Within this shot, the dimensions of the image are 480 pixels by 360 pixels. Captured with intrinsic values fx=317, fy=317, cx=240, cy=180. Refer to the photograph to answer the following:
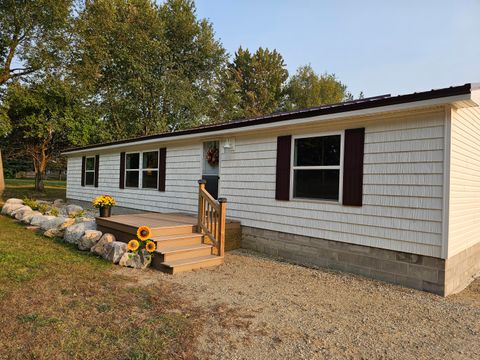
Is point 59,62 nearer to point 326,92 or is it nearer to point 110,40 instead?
point 110,40

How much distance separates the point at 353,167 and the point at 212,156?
361 centimetres

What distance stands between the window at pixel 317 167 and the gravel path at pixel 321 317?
4.53 feet

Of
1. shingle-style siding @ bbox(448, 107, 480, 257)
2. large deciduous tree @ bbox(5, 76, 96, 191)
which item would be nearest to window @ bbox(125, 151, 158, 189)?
large deciduous tree @ bbox(5, 76, 96, 191)

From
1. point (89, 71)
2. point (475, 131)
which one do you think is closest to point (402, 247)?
point (475, 131)

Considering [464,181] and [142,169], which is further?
[142,169]

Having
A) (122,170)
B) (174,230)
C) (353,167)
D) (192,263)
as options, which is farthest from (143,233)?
(122,170)

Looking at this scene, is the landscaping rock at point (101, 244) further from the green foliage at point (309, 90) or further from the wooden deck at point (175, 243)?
the green foliage at point (309, 90)

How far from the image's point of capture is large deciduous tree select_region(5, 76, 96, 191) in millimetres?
13750

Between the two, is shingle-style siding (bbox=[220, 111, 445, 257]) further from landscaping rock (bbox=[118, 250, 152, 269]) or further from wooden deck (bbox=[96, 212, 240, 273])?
landscaping rock (bbox=[118, 250, 152, 269])

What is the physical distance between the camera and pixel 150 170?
9.57 meters

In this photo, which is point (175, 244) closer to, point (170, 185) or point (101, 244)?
point (101, 244)

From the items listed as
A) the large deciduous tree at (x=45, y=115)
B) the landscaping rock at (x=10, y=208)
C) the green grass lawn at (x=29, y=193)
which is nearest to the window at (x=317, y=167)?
the landscaping rock at (x=10, y=208)

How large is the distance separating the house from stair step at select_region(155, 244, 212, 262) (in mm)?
1381

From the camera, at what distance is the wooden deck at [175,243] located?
4980 millimetres
